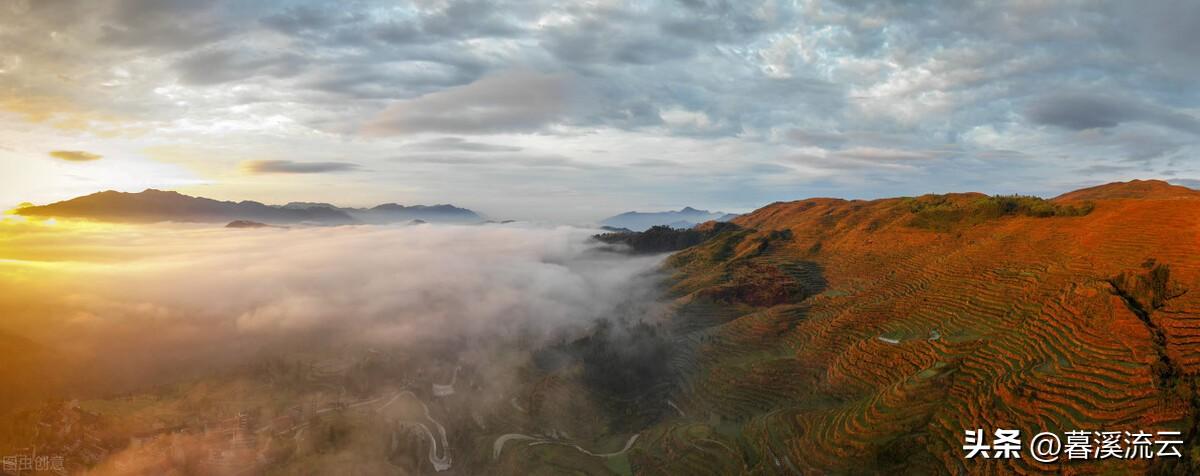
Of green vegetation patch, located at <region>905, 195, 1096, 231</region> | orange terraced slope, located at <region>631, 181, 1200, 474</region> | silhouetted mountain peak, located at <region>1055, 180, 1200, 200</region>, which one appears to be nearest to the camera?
orange terraced slope, located at <region>631, 181, 1200, 474</region>

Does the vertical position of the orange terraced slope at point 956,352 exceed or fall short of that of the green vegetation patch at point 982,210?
it falls short

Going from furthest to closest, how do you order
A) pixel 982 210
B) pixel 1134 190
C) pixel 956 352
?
pixel 1134 190 → pixel 982 210 → pixel 956 352

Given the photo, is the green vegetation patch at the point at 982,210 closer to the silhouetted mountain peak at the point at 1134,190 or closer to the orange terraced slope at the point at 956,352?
the orange terraced slope at the point at 956,352

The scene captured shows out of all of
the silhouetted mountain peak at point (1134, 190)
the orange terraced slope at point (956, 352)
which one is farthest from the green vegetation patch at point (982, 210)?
the silhouetted mountain peak at point (1134, 190)

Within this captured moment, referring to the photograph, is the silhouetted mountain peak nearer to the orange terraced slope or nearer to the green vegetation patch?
the orange terraced slope

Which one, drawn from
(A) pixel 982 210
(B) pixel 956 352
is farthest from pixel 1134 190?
(B) pixel 956 352

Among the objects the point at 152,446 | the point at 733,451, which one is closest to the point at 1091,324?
the point at 733,451

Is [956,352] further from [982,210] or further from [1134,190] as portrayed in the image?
[1134,190]

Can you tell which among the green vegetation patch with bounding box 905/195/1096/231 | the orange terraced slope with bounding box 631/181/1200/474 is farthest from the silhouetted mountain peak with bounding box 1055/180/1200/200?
the green vegetation patch with bounding box 905/195/1096/231
